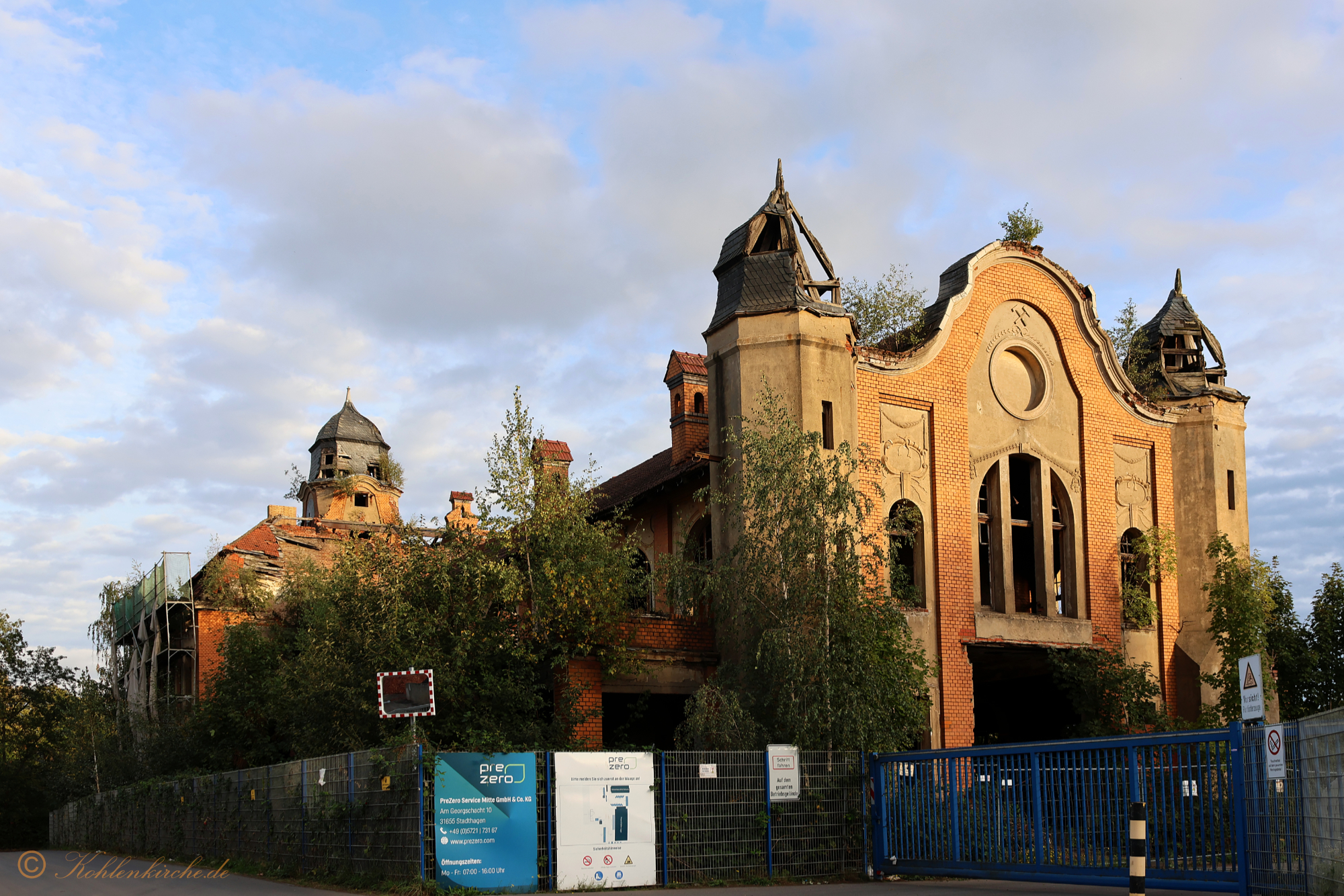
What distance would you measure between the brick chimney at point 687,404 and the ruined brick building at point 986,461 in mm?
54

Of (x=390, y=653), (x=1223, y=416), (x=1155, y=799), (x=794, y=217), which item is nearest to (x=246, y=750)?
(x=390, y=653)

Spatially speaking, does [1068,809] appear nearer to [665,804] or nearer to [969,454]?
[665,804]

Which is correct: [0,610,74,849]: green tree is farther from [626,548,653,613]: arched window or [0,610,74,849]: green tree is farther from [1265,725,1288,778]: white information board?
[1265,725,1288,778]: white information board

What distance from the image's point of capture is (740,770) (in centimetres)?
1700

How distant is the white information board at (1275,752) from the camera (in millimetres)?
11375

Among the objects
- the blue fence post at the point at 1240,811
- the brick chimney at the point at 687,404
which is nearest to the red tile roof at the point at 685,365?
the brick chimney at the point at 687,404

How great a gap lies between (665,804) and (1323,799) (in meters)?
8.09

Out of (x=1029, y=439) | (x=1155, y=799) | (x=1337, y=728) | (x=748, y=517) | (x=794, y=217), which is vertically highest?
(x=794, y=217)

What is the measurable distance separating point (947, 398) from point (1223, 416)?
782cm

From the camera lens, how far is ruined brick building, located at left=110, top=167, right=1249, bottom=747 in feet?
75.7

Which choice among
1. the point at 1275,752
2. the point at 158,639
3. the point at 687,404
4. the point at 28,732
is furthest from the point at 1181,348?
the point at 28,732

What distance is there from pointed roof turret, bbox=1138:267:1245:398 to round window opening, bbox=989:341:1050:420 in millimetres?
4161

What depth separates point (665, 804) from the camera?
1620 centimetres

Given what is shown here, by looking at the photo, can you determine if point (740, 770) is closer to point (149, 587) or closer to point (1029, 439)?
point (1029, 439)
